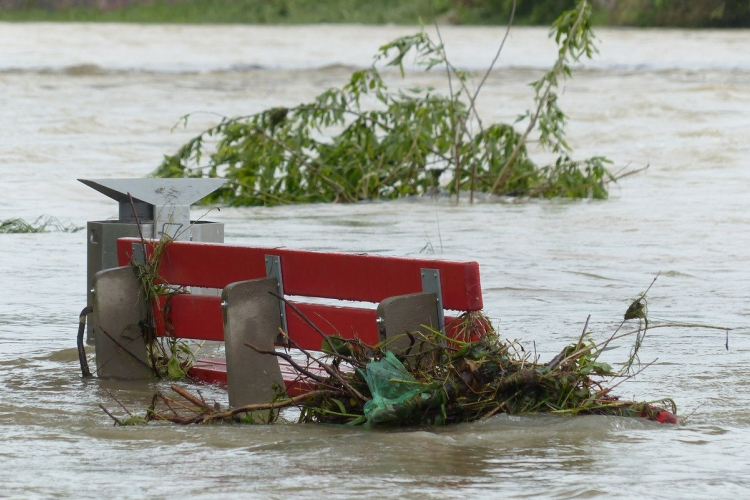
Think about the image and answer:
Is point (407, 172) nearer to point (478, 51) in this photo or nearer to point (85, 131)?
point (85, 131)

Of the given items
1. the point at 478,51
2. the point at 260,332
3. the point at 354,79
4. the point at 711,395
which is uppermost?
the point at 478,51

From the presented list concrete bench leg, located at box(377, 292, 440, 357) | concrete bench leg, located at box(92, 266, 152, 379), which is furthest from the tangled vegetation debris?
concrete bench leg, located at box(92, 266, 152, 379)

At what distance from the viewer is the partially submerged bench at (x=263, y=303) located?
187 inches

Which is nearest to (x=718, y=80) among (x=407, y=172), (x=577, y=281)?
(x=407, y=172)

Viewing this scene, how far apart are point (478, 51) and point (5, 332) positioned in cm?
4465

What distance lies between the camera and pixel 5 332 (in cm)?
715

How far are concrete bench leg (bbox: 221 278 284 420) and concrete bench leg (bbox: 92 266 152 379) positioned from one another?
2.85 ft

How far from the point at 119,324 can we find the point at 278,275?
106 cm

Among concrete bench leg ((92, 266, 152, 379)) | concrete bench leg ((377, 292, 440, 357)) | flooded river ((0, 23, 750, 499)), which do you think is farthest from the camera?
concrete bench leg ((92, 266, 152, 379))

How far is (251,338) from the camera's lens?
520 centimetres

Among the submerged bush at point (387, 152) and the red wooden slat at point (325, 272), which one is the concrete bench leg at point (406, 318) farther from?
the submerged bush at point (387, 152)

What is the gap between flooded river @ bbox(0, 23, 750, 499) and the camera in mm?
4227

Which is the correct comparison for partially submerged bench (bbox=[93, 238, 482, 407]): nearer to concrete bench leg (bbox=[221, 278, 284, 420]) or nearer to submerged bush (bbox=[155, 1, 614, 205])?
concrete bench leg (bbox=[221, 278, 284, 420])

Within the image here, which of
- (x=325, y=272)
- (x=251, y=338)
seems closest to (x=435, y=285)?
(x=325, y=272)
